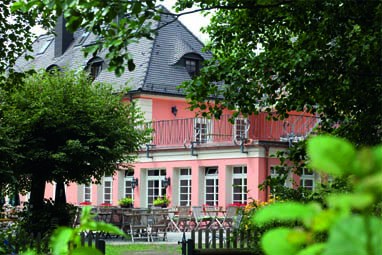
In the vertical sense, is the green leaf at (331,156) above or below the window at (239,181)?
below

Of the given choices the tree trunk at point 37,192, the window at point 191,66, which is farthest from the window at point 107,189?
the tree trunk at point 37,192

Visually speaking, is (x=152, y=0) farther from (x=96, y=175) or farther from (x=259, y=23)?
(x=96, y=175)

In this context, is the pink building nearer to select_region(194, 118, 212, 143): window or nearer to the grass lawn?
select_region(194, 118, 212, 143): window

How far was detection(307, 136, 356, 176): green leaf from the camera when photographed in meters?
0.71

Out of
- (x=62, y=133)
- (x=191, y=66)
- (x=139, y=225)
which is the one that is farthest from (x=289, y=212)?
(x=191, y=66)

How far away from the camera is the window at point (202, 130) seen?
104 ft

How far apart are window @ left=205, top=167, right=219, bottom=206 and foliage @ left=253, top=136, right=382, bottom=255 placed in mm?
30880

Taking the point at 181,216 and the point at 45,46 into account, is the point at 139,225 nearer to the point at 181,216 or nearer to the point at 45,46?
the point at 181,216

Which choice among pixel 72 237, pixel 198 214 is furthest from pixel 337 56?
pixel 198 214

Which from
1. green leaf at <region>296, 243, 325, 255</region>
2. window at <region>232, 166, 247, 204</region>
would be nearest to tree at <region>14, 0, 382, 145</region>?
green leaf at <region>296, 243, 325, 255</region>

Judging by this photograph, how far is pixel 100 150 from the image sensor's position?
22.5 meters

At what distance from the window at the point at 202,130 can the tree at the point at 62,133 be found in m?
8.10

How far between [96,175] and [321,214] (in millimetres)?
22544

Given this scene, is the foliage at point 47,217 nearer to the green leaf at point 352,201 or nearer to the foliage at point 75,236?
the foliage at point 75,236
